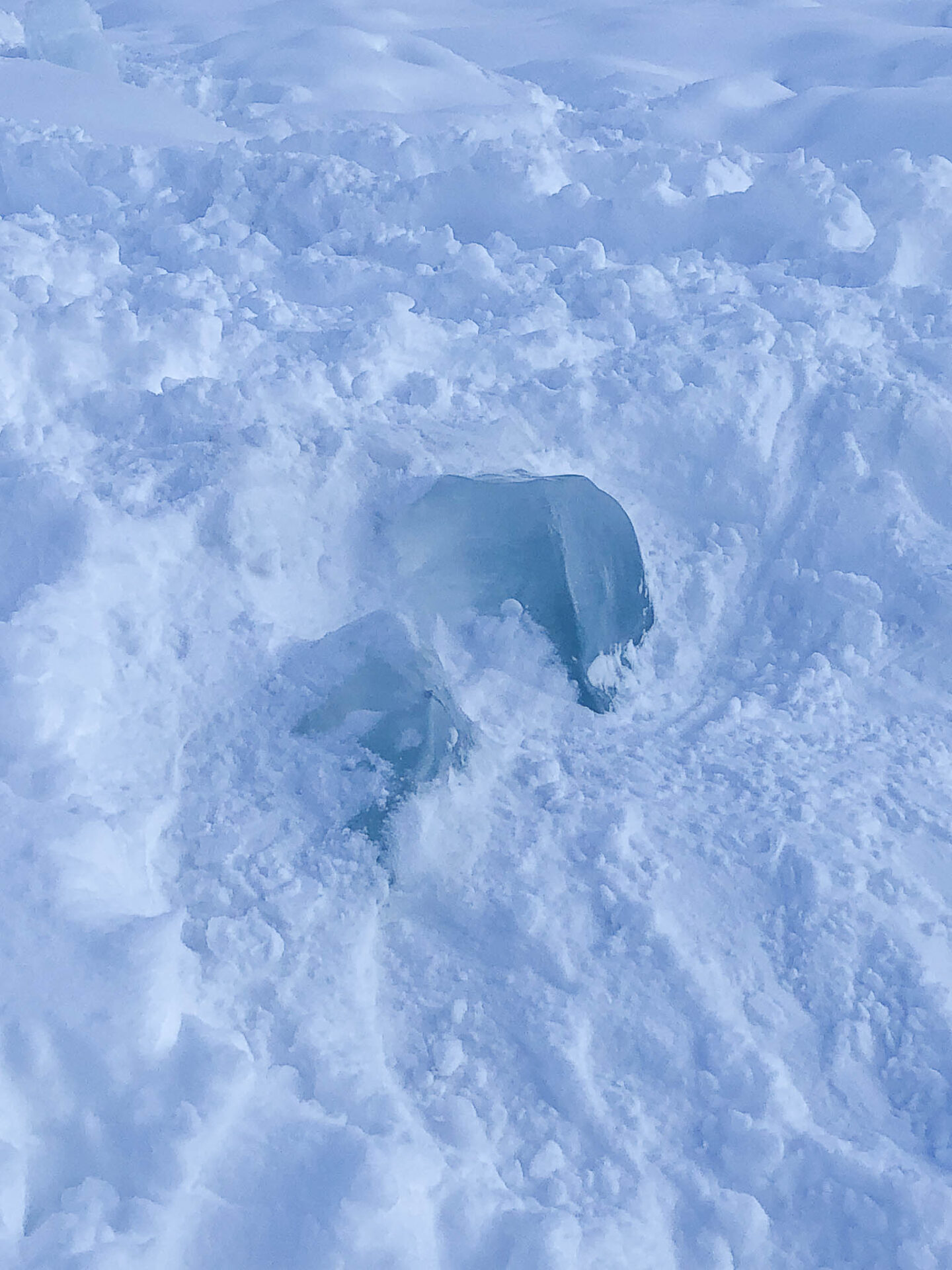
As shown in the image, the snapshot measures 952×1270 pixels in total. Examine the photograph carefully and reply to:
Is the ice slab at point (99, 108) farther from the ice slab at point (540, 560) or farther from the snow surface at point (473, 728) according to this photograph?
the ice slab at point (540, 560)

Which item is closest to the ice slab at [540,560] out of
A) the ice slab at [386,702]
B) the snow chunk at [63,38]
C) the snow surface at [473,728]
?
the snow surface at [473,728]

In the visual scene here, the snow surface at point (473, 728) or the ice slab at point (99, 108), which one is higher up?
the ice slab at point (99, 108)

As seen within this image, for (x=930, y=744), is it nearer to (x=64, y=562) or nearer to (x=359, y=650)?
(x=359, y=650)

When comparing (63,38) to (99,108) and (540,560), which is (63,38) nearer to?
(99,108)

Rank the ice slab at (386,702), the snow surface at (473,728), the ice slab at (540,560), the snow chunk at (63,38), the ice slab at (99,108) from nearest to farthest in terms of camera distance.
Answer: the snow surface at (473,728) → the ice slab at (386,702) → the ice slab at (540,560) → the ice slab at (99,108) → the snow chunk at (63,38)

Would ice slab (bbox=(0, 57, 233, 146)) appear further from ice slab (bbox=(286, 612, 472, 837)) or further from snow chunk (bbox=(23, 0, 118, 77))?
ice slab (bbox=(286, 612, 472, 837))

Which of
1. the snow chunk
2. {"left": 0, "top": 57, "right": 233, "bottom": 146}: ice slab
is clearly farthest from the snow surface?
the snow chunk

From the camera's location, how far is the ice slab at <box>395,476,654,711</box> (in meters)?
2.26

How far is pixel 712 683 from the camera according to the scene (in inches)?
92.4

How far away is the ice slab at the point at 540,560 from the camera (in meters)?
2.26

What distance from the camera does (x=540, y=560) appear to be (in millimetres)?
2285

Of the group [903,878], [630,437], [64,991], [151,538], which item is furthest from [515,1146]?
[630,437]

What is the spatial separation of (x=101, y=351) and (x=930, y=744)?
2065 mm

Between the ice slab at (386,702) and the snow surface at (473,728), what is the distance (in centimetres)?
5
